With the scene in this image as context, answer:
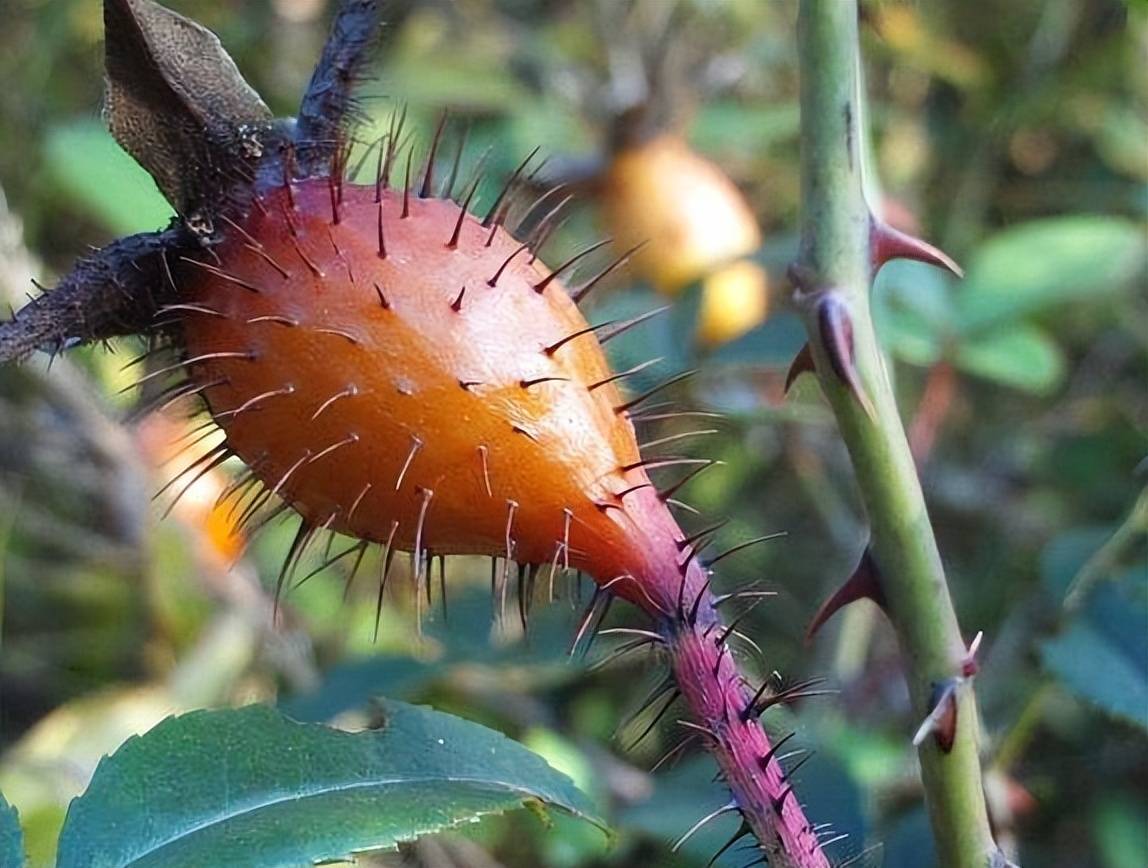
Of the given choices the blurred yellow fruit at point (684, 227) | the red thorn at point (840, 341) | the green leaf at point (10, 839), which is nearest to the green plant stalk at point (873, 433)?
the red thorn at point (840, 341)

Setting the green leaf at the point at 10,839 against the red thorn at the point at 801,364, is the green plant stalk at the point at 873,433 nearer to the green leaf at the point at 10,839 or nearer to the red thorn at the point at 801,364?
the red thorn at the point at 801,364

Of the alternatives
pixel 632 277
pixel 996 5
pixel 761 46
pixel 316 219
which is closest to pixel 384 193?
pixel 316 219

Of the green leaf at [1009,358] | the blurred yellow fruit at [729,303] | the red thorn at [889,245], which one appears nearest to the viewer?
the red thorn at [889,245]

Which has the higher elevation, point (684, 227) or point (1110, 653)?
point (684, 227)

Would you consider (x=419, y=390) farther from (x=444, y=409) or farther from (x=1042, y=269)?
(x=1042, y=269)

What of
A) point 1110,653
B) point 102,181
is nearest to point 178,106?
point 1110,653

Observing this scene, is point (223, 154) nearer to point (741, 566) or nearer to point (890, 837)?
point (890, 837)

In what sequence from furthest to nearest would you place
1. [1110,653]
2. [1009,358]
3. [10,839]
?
[1009,358] < [1110,653] < [10,839]

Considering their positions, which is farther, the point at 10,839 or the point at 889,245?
the point at 889,245

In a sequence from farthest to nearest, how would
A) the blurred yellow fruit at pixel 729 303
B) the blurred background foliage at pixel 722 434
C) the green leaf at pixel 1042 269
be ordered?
1. the blurred yellow fruit at pixel 729 303
2. the green leaf at pixel 1042 269
3. the blurred background foliage at pixel 722 434
